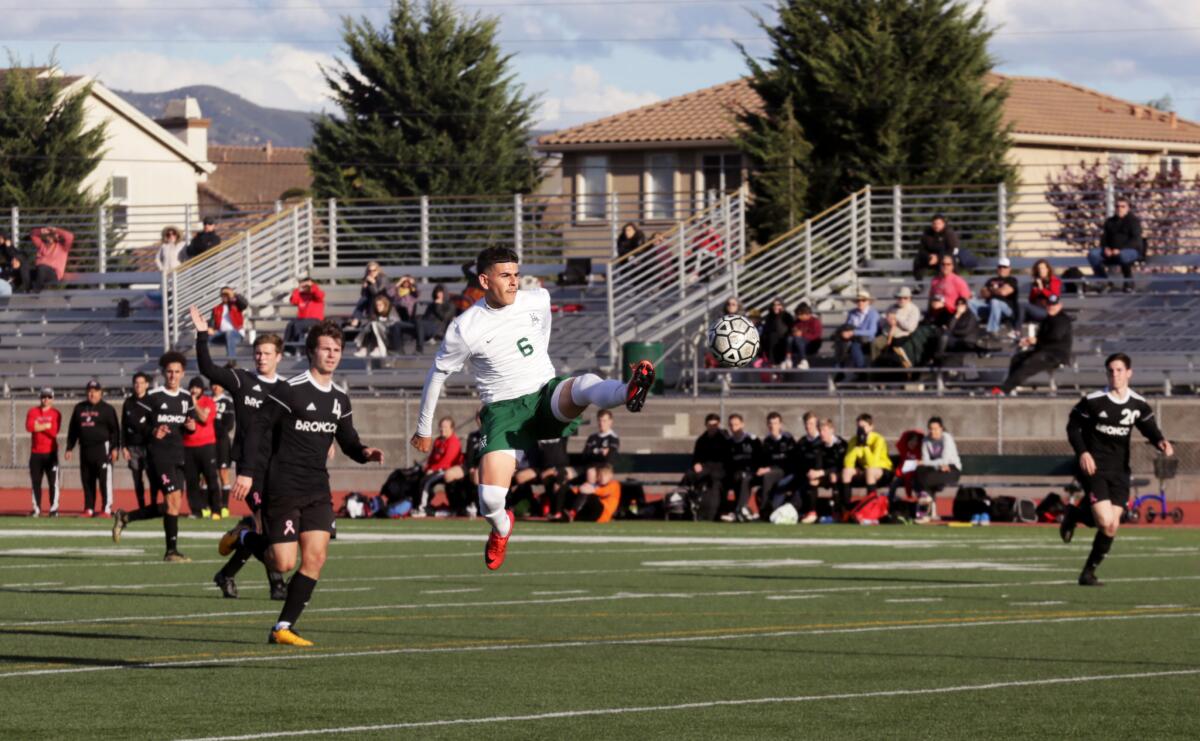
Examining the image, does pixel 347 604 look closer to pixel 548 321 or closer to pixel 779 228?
pixel 548 321

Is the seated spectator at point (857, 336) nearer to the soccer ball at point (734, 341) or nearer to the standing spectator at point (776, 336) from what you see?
the standing spectator at point (776, 336)

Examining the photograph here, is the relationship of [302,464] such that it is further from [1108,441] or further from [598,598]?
[1108,441]

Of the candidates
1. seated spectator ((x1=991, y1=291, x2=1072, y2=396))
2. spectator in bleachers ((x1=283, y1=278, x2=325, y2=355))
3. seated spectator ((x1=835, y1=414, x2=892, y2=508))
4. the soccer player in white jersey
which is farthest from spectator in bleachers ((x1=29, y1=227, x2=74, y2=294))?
the soccer player in white jersey

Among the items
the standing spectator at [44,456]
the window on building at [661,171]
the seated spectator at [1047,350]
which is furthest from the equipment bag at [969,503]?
the window on building at [661,171]

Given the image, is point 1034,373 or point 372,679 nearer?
point 372,679

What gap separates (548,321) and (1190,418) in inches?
752

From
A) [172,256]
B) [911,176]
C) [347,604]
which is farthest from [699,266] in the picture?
[347,604]

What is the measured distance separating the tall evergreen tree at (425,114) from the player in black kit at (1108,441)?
43.8 metres

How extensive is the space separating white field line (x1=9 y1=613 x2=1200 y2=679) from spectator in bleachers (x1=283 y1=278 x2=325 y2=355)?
71.6ft

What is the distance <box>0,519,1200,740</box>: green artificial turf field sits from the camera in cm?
956

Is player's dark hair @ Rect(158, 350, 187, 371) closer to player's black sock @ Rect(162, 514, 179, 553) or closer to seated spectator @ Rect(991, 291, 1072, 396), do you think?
player's black sock @ Rect(162, 514, 179, 553)

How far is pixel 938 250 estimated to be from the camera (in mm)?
33312

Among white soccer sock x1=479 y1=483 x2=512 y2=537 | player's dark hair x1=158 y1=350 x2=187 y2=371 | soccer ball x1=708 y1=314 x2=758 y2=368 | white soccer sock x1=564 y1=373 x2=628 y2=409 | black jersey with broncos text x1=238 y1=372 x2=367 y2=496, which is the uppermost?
soccer ball x1=708 y1=314 x2=758 y2=368

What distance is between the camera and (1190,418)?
28.7m
